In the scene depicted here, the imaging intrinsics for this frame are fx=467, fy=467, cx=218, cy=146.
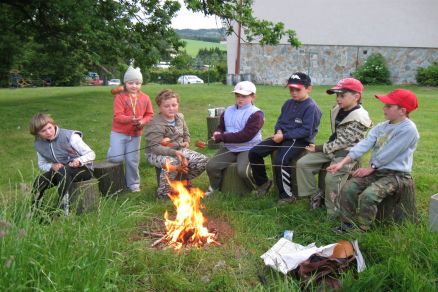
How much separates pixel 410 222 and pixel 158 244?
7.34 feet

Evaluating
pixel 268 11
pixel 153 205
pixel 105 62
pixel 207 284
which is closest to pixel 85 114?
pixel 105 62

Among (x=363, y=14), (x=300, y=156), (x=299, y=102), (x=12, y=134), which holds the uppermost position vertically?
(x=363, y=14)

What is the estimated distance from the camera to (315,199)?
5145 mm

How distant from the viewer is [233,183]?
18.7ft

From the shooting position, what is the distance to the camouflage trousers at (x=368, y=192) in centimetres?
425

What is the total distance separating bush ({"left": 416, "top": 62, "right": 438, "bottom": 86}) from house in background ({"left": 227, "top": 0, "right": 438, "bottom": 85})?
932 mm

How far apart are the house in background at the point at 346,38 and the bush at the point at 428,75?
93cm

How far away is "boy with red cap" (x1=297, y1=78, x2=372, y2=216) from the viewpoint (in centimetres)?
481

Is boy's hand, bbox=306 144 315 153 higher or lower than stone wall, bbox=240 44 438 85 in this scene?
lower

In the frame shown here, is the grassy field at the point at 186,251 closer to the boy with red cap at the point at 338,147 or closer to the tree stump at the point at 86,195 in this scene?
the boy with red cap at the point at 338,147

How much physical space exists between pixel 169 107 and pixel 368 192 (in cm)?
258

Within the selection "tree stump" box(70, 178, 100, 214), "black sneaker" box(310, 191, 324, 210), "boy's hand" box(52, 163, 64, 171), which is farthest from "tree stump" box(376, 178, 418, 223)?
"boy's hand" box(52, 163, 64, 171)

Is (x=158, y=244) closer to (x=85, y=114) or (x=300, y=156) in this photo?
(x=300, y=156)

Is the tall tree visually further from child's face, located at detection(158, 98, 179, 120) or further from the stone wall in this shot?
the stone wall
